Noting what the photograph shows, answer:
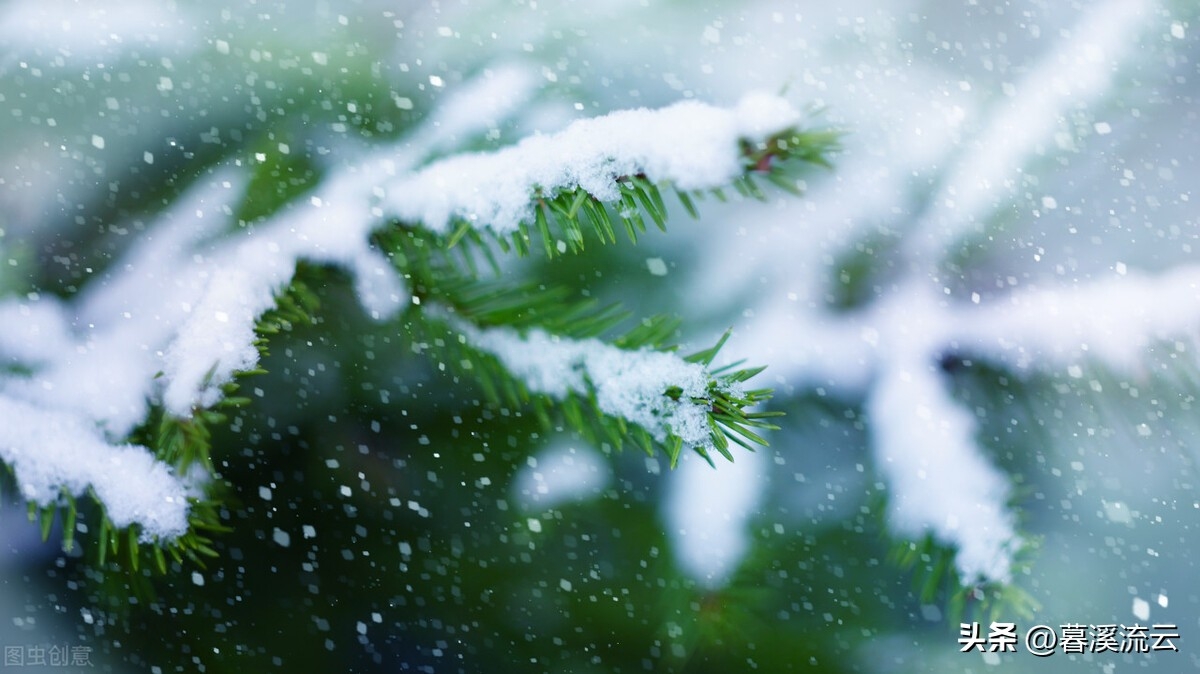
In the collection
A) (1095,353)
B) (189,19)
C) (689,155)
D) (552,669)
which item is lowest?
(552,669)

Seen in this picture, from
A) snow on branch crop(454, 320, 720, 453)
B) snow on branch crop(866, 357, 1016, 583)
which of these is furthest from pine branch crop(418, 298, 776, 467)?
snow on branch crop(866, 357, 1016, 583)

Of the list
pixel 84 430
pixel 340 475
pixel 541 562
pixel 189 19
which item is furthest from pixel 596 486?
pixel 189 19

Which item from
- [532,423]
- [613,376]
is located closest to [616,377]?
[613,376]

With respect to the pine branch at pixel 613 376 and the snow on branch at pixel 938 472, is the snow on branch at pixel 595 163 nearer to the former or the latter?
the pine branch at pixel 613 376

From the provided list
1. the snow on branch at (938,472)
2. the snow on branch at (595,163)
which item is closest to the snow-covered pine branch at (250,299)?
the snow on branch at (595,163)

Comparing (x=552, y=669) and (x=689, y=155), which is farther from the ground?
(x=689, y=155)

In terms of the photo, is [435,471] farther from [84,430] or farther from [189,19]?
[189,19]

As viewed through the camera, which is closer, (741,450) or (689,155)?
(689,155)
